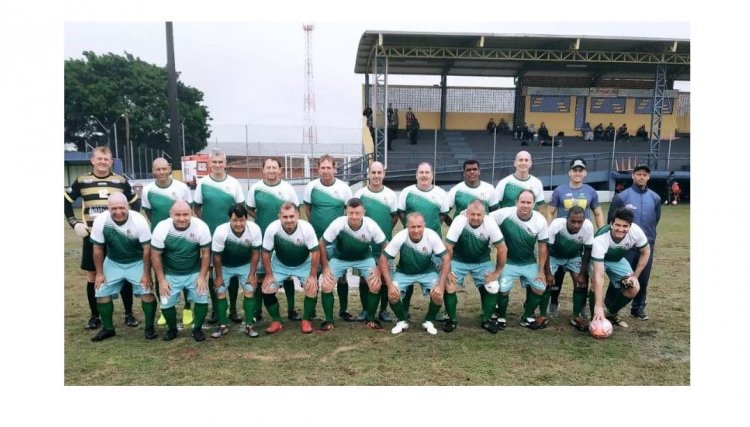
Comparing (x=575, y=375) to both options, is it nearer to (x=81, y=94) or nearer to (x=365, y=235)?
(x=365, y=235)

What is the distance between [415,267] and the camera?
16.2 feet

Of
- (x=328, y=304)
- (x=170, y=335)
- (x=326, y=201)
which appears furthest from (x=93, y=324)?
(x=326, y=201)

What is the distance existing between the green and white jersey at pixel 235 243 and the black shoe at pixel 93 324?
5.33 feet


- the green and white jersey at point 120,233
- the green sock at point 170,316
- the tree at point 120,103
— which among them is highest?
the tree at point 120,103

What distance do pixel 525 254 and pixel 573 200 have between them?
863mm

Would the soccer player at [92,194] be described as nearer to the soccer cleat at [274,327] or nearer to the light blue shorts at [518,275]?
the soccer cleat at [274,327]

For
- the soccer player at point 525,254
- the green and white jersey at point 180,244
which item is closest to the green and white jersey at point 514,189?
the soccer player at point 525,254

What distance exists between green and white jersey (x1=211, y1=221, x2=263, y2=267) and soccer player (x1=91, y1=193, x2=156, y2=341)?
0.69 meters

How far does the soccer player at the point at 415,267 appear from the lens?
4.75 meters

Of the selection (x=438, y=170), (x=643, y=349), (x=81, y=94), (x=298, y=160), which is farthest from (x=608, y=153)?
(x=81, y=94)

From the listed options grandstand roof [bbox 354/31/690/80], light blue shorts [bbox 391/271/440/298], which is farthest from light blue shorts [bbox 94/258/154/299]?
grandstand roof [bbox 354/31/690/80]

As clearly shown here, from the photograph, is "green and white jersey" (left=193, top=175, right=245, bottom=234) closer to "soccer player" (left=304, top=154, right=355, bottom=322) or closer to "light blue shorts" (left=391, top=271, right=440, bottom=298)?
"soccer player" (left=304, top=154, right=355, bottom=322)

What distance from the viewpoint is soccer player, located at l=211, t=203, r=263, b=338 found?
4645 millimetres

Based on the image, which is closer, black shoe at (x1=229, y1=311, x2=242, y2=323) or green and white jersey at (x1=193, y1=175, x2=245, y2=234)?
green and white jersey at (x1=193, y1=175, x2=245, y2=234)
